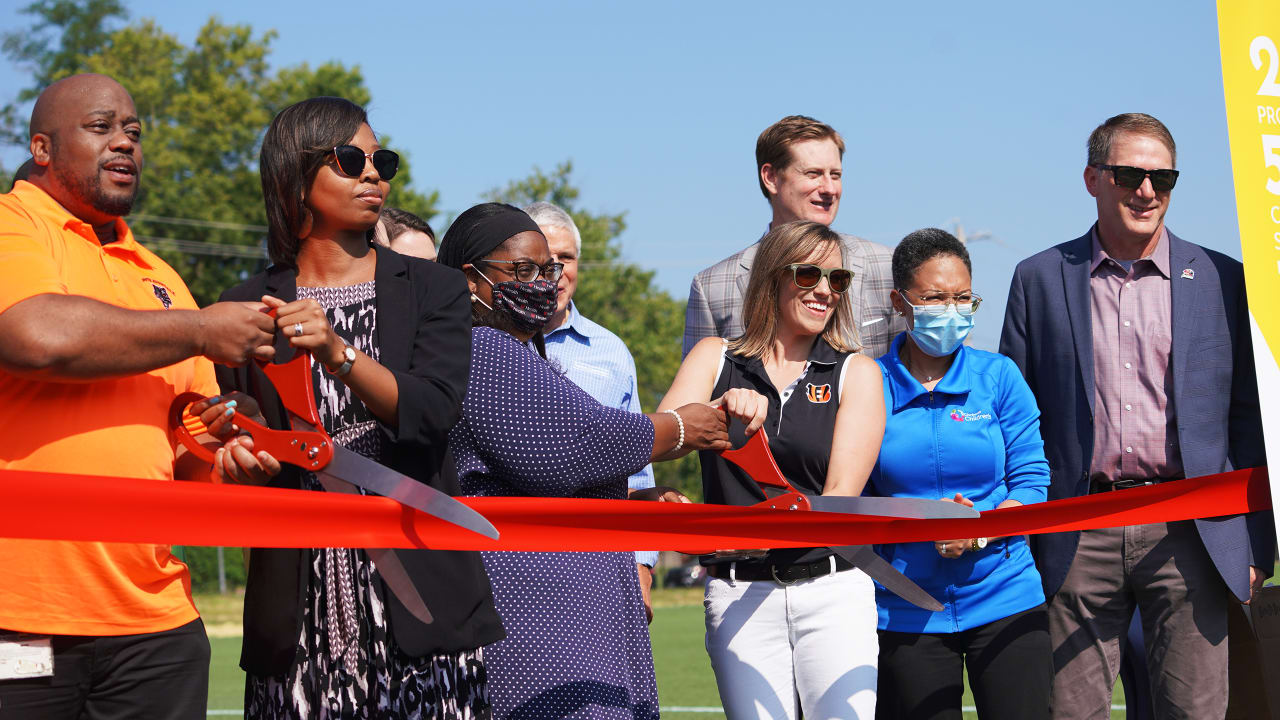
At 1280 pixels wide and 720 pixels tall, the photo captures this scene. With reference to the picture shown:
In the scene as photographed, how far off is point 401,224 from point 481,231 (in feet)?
7.28

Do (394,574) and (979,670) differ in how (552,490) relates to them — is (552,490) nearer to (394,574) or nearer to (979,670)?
(394,574)

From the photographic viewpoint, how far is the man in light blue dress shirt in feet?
19.7

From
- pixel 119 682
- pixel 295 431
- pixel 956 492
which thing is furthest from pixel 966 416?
pixel 119 682

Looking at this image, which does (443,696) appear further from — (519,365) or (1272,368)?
(1272,368)

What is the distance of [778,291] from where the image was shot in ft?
15.6

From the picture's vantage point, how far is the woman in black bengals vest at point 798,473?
4363mm

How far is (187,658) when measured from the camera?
11.0 ft

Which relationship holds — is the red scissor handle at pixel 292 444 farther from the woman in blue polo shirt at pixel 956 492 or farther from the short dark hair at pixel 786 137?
the short dark hair at pixel 786 137

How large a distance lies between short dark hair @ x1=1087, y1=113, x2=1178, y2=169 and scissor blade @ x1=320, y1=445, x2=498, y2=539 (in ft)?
11.5

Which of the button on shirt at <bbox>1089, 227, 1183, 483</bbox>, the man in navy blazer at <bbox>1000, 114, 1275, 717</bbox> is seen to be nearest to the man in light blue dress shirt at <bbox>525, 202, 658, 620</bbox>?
the man in navy blazer at <bbox>1000, 114, 1275, 717</bbox>

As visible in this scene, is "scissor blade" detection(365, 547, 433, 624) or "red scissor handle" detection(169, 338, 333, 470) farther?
"scissor blade" detection(365, 547, 433, 624)

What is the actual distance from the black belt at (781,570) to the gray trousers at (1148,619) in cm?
136

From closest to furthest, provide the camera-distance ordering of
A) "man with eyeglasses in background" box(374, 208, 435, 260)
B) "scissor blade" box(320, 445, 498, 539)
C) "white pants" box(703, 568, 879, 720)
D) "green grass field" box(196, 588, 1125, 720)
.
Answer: "scissor blade" box(320, 445, 498, 539) → "white pants" box(703, 568, 879, 720) → "man with eyeglasses in background" box(374, 208, 435, 260) → "green grass field" box(196, 588, 1125, 720)

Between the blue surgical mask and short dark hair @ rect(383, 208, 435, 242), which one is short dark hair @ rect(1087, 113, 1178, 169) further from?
short dark hair @ rect(383, 208, 435, 242)
